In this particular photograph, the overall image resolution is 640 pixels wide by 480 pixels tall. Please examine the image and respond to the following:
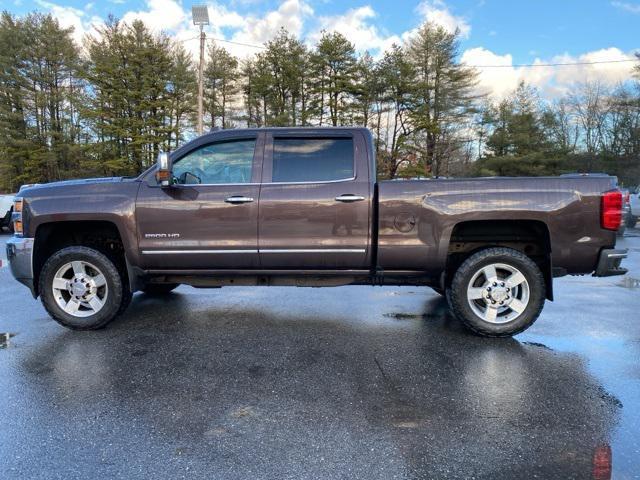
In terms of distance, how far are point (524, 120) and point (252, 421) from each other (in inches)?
1702

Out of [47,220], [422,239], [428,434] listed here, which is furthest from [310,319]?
[47,220]

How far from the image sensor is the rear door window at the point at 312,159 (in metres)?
4.34

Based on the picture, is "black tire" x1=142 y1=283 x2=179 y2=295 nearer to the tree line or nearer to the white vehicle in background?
the white vehicle in background

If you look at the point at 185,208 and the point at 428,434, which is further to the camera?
the point at 185,208

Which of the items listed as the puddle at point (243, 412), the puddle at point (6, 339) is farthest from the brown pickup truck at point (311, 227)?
the puddle at point (243, 412)

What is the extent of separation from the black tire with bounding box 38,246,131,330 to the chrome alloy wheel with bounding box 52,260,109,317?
0.04m

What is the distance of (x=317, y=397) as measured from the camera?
306 cm

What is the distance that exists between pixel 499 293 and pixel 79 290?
4301 millimetres

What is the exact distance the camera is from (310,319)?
4957mm

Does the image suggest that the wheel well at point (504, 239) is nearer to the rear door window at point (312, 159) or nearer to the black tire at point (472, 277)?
the black tire at point (472, 277)

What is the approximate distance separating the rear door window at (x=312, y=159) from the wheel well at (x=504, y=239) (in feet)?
4.33

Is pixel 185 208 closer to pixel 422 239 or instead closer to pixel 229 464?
pixel 422 239

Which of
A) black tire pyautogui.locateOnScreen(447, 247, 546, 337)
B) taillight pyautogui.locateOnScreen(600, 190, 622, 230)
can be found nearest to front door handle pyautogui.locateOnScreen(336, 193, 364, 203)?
black tire pyautogui.locateOnScreen(447, 247, 546, 337)

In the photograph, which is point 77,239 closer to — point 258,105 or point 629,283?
point 629,283
